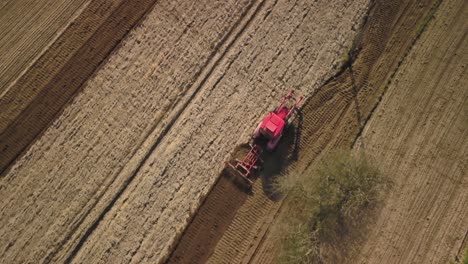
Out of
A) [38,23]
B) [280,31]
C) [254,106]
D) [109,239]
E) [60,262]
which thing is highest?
[280,31]

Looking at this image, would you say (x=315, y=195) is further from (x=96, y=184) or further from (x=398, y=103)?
(x=96, y=184)

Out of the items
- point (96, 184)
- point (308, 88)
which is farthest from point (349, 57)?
point (96, 184)

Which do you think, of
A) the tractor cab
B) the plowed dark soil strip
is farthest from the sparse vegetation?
the plowed dark soil strip

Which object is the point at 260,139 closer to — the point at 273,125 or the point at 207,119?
the point at 273,125

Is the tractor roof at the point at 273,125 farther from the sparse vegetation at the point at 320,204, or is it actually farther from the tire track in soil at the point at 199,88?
the tire track in soil at the point at 199,88

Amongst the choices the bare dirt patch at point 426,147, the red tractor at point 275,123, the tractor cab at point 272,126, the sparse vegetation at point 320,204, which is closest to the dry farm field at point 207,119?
the bare dirt patch at point 426,147

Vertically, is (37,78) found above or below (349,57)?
below
